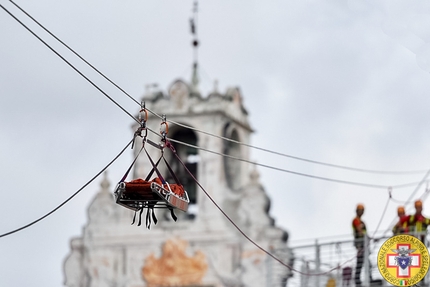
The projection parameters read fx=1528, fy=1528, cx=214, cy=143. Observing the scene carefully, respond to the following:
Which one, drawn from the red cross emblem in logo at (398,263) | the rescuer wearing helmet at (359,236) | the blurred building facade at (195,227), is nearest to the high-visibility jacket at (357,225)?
the rescuer wearing helmet at (359,236)

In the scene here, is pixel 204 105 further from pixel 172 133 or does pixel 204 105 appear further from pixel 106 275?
pixel 106 275

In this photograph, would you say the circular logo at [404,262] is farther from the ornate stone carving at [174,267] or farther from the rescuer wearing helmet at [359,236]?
the ornate stone carving at [174,267]

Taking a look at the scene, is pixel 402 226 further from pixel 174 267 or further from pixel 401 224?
pixel 174 267

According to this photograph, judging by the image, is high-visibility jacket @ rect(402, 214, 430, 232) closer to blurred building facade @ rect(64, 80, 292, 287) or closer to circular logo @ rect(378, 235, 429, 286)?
circular logo @ rect(378, 235, 429, 286)

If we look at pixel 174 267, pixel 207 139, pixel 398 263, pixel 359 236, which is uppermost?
pixel 207 139

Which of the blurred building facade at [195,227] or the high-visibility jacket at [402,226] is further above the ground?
the blurred building facade at [195,227]

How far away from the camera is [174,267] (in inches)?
1431

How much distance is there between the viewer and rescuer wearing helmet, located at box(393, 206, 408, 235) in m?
26.0

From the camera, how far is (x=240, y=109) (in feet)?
122

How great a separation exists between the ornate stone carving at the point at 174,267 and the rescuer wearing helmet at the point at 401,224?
407 inches

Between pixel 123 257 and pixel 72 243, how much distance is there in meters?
1.43

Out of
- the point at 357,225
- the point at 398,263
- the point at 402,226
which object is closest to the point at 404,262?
the point at 398,263

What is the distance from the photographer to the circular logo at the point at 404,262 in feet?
67.9

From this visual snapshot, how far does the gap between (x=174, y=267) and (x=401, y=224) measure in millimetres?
11155
